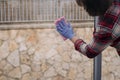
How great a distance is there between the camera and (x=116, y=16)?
3.08 ft

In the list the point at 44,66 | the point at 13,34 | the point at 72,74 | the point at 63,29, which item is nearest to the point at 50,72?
the point at 44,66

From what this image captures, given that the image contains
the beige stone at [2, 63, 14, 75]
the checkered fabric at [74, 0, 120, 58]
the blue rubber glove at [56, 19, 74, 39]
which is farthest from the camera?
the beige stone at [2, 63, 14, 75]

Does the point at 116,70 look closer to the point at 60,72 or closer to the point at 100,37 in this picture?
the point at 60,72

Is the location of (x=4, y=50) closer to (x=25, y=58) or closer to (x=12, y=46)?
(x=12, y=46)

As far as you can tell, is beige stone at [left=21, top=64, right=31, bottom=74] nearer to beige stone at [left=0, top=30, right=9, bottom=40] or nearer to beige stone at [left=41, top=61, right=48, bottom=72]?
beige stone at [left=41, top=61, right=48, bottom=72]

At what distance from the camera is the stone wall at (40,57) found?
7.55 feet

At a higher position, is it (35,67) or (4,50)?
(4,50)

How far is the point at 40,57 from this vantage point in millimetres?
2336

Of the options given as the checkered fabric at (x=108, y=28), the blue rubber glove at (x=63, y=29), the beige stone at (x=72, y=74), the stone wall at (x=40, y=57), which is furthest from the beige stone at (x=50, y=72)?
the checkered fabric at (x=108, y=28)

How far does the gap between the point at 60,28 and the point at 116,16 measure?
0.30m

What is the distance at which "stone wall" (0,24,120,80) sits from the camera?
2.30 metres

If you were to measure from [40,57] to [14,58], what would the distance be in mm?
195

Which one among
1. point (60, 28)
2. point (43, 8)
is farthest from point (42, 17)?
point (60, 28)

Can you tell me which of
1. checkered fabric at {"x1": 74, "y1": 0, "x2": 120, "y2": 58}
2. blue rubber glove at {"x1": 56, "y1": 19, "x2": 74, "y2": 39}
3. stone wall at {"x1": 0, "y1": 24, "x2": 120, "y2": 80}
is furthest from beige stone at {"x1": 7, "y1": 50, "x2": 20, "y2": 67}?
checkered fabric at {"x1": 74, "y1": 0, "x2": 120, "y2": 58}
